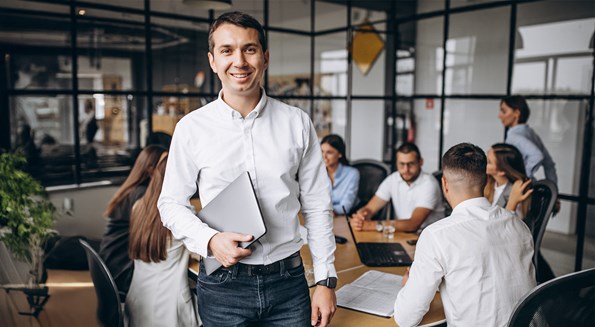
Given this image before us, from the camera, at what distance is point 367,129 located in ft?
20.2

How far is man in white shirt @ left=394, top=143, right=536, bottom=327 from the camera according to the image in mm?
1524

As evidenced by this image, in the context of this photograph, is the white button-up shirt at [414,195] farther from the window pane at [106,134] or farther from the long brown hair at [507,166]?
the window pane at [106,134]

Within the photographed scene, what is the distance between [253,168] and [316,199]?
0.23 meters

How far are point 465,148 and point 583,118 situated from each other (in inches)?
122

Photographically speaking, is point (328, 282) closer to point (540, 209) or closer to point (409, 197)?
point (540, 209)

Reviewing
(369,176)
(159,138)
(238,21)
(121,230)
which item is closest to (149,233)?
(121,230)

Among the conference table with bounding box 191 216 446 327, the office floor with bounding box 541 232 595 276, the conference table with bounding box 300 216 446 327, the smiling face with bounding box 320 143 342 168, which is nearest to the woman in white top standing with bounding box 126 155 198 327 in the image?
the conference table with bounding box 191 216 446 327

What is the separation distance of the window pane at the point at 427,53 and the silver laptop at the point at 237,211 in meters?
4.67

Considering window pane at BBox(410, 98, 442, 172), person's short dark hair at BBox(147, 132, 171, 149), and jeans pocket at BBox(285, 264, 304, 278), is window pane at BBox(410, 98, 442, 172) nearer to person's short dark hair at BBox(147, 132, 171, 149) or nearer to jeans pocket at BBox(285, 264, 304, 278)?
person's short dark hair at BBox(147, 132, 171, 149)

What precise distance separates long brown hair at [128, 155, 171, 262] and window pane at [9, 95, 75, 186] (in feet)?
8.53

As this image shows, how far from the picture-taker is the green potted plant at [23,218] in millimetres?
2818

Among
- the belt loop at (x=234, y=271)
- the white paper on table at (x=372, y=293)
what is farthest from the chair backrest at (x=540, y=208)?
the belt loop at (x=234, y=271)

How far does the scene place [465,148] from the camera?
1768 millimetres

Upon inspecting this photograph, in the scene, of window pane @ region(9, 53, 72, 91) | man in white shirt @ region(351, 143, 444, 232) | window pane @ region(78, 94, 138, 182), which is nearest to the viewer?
man in white shirt @ region(351, 143, 444, 232)
